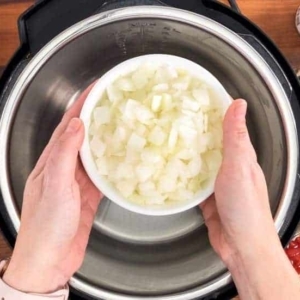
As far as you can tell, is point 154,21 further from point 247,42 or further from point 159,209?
point 159,209

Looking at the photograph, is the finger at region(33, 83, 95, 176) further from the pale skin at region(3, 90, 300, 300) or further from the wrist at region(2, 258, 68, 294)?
the wrist at region(2, 258, 68, 294)

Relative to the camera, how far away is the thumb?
28.1 inches

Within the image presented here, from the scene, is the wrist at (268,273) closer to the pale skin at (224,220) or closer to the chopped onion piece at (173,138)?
the pale skin at (224,220)

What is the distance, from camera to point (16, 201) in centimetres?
82

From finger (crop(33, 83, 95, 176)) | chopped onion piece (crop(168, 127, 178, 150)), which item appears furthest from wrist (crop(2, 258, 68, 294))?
chopped onion piece (crop(168, 127, 178, 150))

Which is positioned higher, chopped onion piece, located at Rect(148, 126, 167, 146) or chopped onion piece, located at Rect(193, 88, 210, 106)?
chopped onion piece, located at Rect(193, 88, 210, 106)

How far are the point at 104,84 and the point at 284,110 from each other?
25 cm

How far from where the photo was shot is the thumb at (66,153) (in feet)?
2.35

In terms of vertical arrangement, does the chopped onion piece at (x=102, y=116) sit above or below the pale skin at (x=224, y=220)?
above

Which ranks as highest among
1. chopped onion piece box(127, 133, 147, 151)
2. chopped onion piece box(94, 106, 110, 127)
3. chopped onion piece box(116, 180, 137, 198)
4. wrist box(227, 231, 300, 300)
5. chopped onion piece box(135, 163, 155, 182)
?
chopped onion piece box(94, 106, 110, 127)

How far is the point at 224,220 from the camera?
31.0 inches

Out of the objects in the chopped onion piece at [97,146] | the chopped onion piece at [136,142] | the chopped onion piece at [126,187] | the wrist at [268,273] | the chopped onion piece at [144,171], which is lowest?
the wrist at [268,273]

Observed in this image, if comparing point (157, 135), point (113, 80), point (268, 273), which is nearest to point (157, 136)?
point (157, 135)

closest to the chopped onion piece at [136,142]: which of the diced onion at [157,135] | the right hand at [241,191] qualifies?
the diced onion at [157,135]
